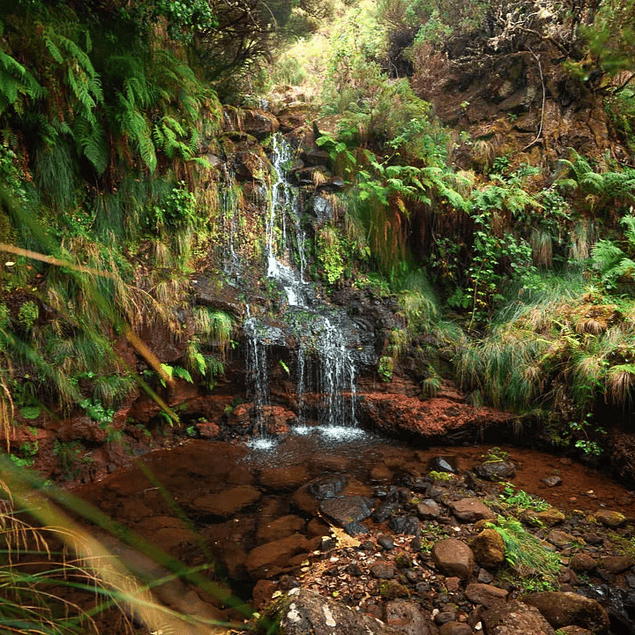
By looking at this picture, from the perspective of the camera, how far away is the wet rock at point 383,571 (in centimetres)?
316

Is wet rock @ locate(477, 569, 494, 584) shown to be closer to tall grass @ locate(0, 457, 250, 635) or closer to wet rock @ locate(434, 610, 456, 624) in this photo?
wet rock @ locate(434, 610, 456, 624)

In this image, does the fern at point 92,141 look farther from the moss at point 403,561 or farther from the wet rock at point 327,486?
the moss at point 403,561

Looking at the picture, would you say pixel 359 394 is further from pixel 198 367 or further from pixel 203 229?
pixel 203 229

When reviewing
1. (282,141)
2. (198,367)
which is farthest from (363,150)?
(198,367)

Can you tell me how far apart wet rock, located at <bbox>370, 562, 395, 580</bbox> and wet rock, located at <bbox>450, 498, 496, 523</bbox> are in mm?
984

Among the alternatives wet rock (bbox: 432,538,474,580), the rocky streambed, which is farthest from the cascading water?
wet rock (bbox: 432,538,474,580)

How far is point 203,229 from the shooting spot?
7.05 metres

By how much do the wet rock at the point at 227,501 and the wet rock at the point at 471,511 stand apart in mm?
2041

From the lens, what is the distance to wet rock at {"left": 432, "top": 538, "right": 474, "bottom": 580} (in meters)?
3.12

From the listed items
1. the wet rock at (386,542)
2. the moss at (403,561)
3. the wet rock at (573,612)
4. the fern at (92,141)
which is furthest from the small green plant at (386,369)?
the fern at (92,141)

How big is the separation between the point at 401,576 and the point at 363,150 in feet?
24.9

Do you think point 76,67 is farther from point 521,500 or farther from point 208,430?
point 521,500

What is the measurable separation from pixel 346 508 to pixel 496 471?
1930mm

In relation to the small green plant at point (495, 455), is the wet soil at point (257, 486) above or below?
above
